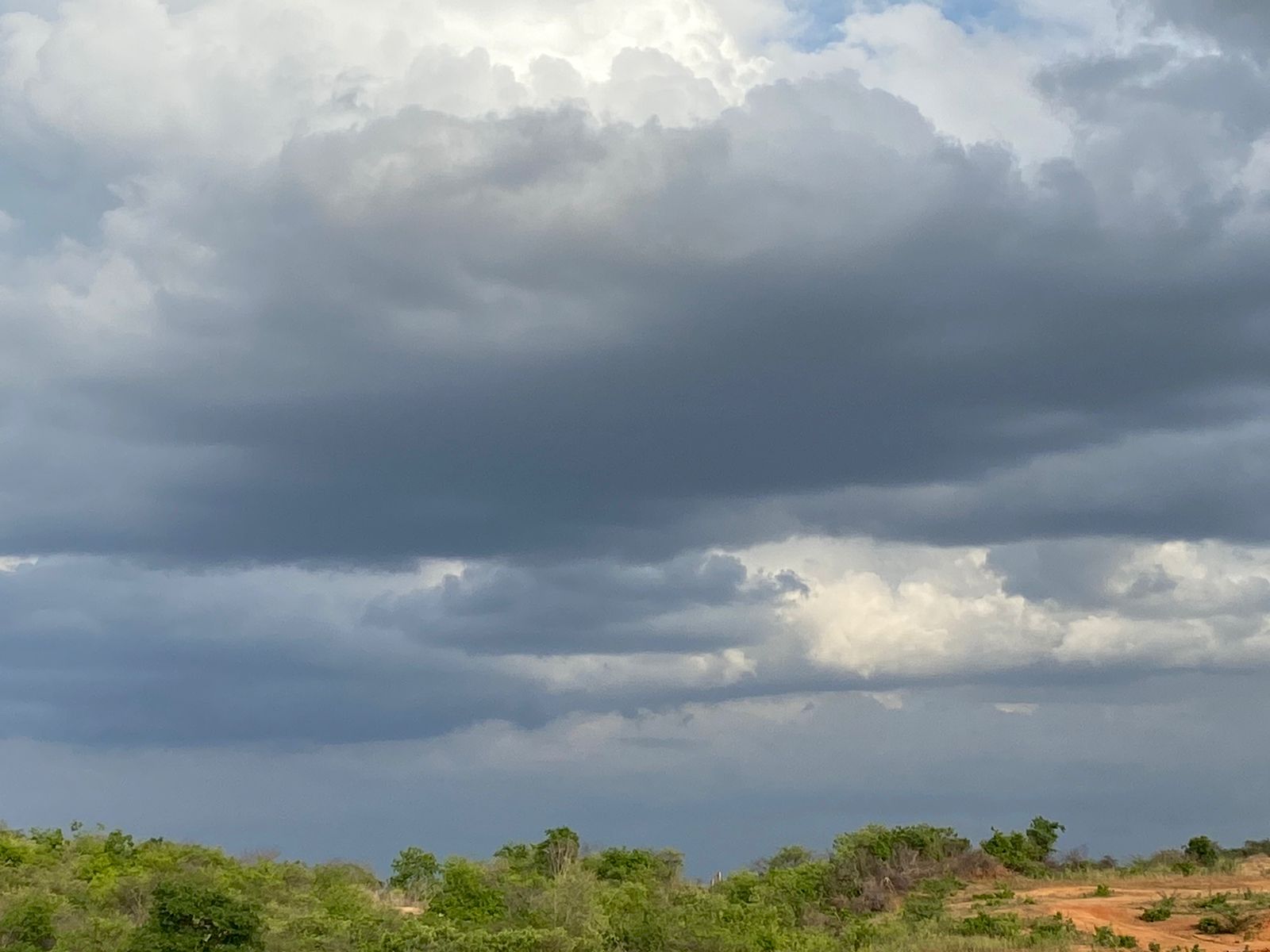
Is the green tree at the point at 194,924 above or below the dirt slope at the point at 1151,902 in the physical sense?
above

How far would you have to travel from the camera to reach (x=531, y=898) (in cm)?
5006

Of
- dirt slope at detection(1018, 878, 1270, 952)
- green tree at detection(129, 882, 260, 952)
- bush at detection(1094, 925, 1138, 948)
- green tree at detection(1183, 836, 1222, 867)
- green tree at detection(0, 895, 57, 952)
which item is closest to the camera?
green tree at detection(129, 882, 260, 952)

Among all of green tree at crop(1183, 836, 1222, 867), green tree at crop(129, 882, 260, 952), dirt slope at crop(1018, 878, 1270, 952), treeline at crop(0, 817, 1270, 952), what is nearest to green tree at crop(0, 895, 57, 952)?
treeline at crop(0, 817, 1270, 952)

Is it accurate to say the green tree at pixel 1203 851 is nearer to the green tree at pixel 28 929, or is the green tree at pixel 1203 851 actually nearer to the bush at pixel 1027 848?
the bush at pixel 1027 848

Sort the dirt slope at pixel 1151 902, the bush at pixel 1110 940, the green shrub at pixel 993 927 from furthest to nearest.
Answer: the green shrub at pixel 993 927
the dirt slope at pixel 1151 902
the bush at pixel 1110 940

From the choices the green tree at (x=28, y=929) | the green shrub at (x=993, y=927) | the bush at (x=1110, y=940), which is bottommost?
the bush at (x=1110, y=940)

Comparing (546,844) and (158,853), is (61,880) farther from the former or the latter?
(546,844)

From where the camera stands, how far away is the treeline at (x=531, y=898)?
4038 cm

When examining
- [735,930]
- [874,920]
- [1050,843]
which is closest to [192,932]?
[735,930]

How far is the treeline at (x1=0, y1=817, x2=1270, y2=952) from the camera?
40.4 metres

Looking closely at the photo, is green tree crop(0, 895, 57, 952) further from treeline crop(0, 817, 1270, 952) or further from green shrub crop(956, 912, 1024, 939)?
green shrub crop(956, 912, 1024, 939)

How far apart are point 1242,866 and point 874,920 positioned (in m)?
21.7

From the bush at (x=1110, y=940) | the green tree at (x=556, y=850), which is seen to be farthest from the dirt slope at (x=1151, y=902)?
the green tree at (x=556, y=850)

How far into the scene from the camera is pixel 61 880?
54000 mm
